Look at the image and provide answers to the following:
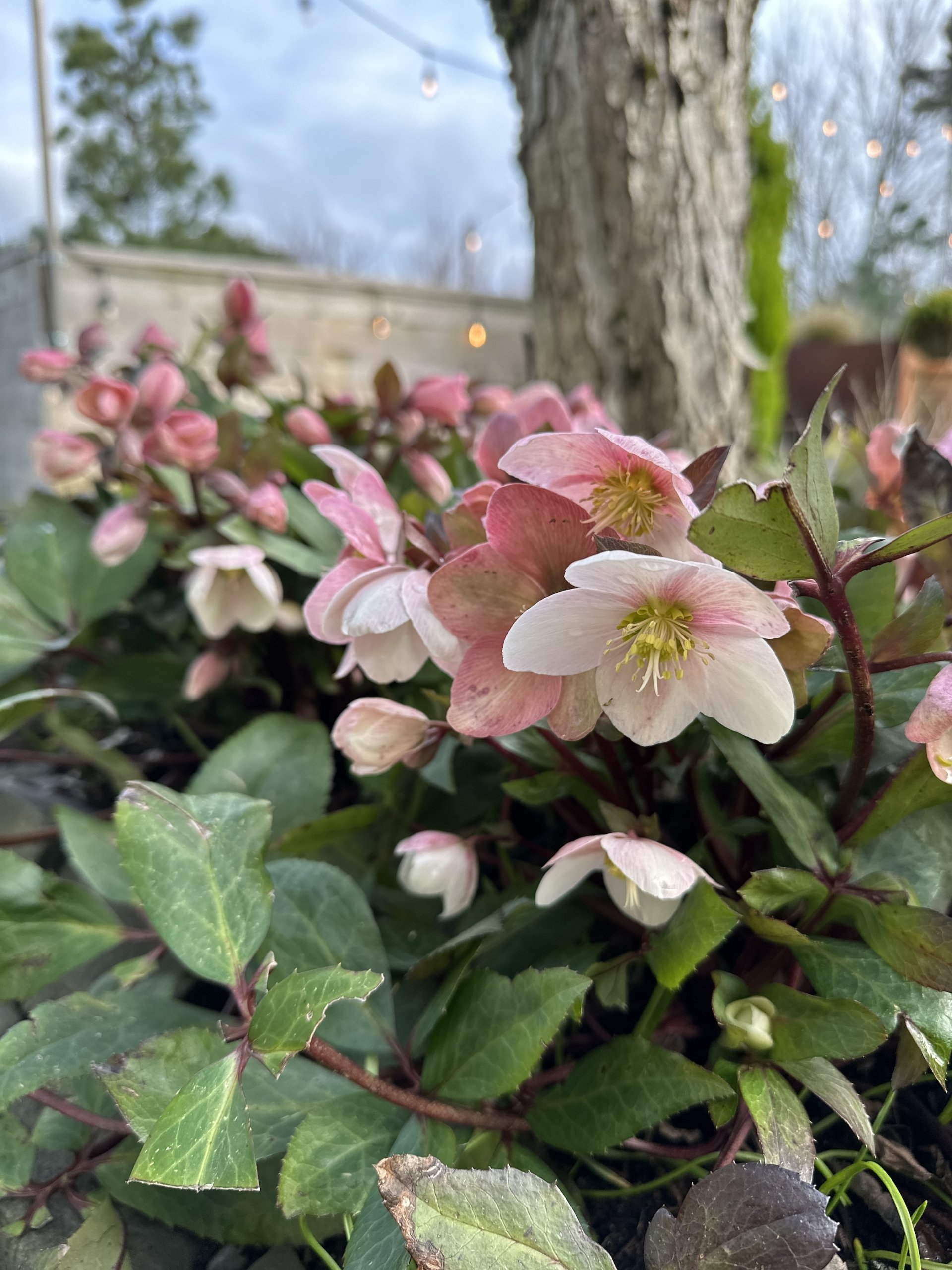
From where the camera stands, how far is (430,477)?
68cm

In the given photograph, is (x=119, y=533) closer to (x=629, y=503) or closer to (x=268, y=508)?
(x=268, y=508)

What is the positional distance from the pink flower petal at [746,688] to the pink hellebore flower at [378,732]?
0.43ft

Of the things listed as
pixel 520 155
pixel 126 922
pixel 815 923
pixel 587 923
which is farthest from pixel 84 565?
pixel 520 155

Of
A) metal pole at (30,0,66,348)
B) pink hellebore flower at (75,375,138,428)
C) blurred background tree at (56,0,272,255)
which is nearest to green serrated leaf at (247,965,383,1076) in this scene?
pink hellebore flower at (75,375,138,428)

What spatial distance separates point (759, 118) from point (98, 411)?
440cm

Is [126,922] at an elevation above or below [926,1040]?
below

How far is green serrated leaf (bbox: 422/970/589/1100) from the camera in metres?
0.34

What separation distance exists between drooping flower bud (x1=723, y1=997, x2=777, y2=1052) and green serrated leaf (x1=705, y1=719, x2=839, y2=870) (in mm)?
64

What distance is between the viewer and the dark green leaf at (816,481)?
Answer: 27cm

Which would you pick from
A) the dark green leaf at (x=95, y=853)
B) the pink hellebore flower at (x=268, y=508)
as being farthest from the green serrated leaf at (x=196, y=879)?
the pink hellebore flower at (x=268, y=508)

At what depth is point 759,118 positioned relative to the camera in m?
3.98

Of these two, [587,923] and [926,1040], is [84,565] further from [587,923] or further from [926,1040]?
[926,1040]

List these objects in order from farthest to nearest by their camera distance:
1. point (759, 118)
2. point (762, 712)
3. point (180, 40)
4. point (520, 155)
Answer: point (180, 40)
point (759, 118)
point (520, 155)
point (762, 712)

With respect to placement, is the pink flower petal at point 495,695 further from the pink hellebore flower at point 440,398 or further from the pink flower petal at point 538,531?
the pink hellebore flower at point 440,398
